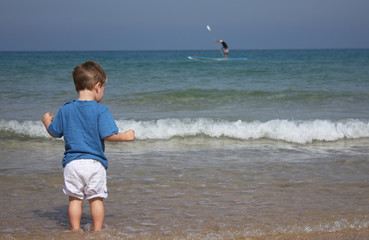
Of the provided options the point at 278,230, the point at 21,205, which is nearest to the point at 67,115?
the point at 21,205

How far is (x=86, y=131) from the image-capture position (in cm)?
252

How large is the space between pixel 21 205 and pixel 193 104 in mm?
7293

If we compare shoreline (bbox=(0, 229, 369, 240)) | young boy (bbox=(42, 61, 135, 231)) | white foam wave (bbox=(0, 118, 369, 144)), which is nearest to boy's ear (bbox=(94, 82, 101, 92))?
young boy (bbox=(42, 61, 135, 231))

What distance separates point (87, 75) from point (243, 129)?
4.68 metres

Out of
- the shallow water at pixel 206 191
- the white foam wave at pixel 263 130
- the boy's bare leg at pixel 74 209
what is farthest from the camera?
the white foam wave at pixel 263 130

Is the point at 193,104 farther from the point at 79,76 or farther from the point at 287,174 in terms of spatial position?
the point at 79,76

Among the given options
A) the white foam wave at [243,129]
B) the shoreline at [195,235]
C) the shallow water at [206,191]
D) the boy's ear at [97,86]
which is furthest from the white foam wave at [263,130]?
the boy's ear at [97,86]

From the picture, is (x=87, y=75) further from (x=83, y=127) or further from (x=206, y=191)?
(x=206, y=191)

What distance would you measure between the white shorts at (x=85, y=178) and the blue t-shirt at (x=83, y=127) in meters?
0.04

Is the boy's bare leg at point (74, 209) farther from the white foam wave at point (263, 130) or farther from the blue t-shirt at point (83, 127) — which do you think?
the white foam wave at point (263, 130)

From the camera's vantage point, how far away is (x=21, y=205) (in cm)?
339

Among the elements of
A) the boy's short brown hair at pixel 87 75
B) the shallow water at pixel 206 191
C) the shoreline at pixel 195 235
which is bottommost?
the shoreline at pixel 195 235

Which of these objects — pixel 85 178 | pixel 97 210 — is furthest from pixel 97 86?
pixel 97 210

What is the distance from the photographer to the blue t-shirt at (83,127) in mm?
2500
